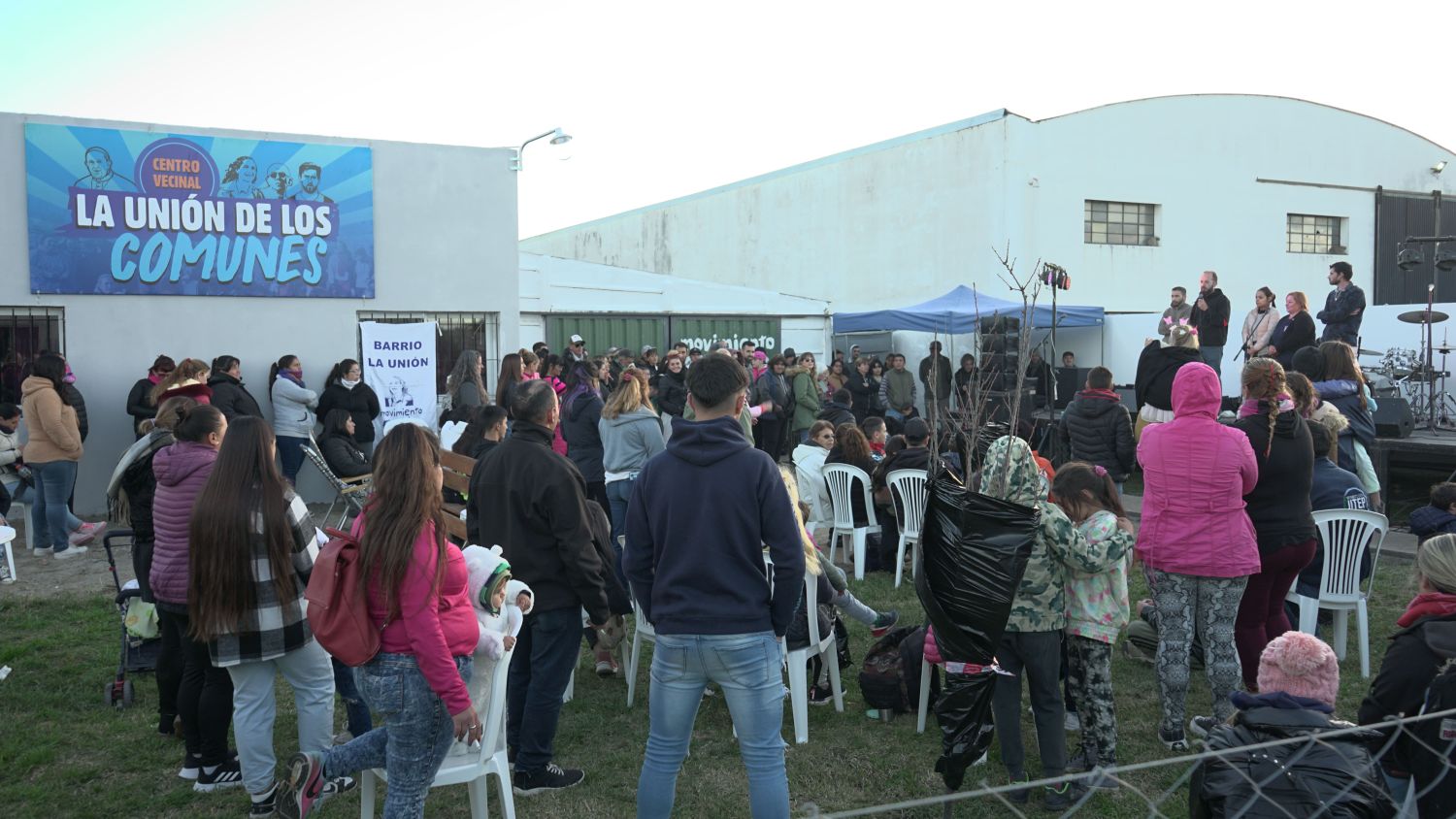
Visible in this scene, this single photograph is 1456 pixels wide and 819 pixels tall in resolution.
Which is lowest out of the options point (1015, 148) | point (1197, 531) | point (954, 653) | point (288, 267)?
point (954, 653)

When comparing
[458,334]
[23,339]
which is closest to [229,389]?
[23,339]

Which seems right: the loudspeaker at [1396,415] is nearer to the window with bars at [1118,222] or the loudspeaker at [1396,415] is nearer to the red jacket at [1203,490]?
the red jacket at [1203,490]

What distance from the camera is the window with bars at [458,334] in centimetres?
1156

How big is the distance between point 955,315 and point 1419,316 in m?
5.70

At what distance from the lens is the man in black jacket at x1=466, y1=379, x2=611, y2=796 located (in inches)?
154

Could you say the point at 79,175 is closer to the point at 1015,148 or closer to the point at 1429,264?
the point at 1015,148

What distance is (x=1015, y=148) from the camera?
61.5 feet

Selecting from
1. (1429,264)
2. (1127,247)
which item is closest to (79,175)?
(1127,247)

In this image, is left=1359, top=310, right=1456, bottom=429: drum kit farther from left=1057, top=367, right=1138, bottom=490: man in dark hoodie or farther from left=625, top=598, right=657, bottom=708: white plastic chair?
left=625, top=598, right=657, bottom=708: white plastic chair

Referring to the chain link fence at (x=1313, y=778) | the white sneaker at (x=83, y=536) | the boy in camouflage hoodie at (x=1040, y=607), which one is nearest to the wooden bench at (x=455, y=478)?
the boy in camouflage hoodie at (x=1040, y=607)

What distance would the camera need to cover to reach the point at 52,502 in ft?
27.6

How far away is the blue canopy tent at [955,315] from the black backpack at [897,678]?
31.5ft

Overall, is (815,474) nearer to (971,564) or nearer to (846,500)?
(846,500)

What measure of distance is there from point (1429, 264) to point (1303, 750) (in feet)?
79.6
